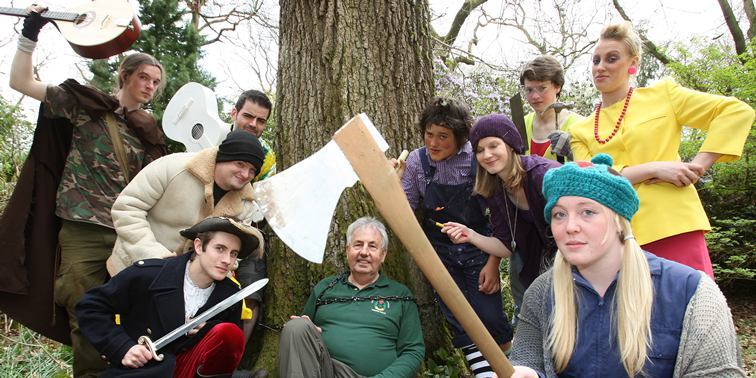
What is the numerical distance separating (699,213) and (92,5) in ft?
12.2

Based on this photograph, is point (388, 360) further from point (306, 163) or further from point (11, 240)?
point (11, 240)

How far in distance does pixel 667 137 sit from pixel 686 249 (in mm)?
561

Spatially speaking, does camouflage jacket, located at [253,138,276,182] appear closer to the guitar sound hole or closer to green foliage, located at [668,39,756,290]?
the guitar sound hole

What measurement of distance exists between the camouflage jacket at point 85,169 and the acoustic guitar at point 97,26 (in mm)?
320

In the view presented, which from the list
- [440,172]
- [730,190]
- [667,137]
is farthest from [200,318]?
[730,190]

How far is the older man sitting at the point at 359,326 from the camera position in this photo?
2.73 meters

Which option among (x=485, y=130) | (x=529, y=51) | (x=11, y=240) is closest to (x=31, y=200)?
(x=11, y=240)

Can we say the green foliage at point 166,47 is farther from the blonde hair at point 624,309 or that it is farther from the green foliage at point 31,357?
the blonde hair at point 624,309

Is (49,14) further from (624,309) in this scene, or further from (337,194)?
(624,309)

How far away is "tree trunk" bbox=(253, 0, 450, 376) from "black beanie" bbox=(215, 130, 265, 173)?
560 mm

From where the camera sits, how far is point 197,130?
4.02 meters

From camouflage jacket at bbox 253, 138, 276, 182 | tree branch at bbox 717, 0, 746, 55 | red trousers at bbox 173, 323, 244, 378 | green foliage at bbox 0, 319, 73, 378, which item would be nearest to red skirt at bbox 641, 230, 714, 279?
red trousers at bbox 173, 323, 244, 378

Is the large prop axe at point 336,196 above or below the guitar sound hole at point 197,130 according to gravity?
below

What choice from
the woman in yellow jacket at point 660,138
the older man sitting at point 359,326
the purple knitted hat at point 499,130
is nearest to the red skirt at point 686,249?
the woman in yellow jacket at point 660,138
